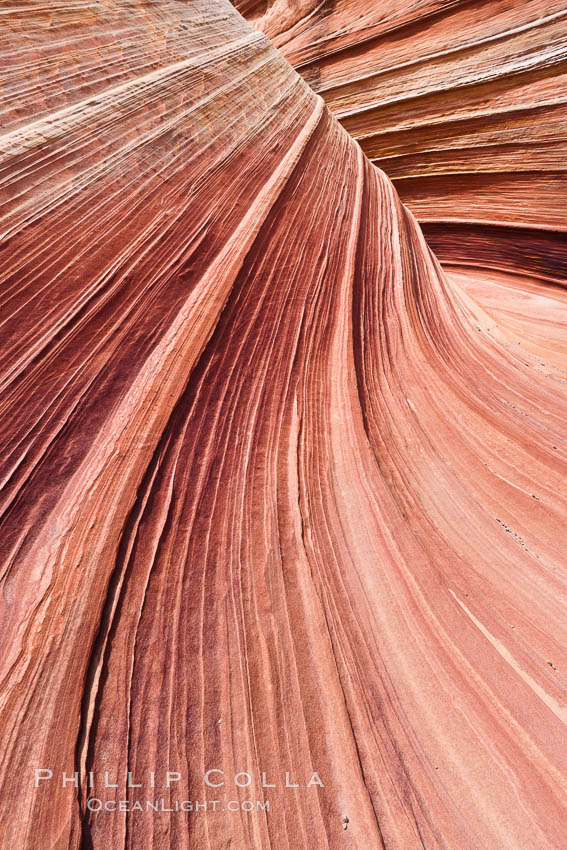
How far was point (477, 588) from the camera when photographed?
570 mm

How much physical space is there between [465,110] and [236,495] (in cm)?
184

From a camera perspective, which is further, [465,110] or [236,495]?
[465,110]

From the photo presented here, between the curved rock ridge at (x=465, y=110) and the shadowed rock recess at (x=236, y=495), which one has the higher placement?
the curved rock ridge at (x=465, y=110)

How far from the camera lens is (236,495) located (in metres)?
0.58

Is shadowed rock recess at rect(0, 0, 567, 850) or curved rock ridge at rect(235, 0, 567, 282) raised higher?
curved rock ridge at rect(235, 0, 567, 282)

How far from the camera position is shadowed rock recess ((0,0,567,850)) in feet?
1.32

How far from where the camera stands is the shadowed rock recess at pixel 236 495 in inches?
15.9

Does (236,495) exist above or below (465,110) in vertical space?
below

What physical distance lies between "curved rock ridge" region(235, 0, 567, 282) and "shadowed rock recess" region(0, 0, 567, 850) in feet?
2.77

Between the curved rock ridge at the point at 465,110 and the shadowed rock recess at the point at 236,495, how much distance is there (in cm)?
85

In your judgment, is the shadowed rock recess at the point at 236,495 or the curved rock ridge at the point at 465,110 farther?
the curved rock ridge at the point at 465,110

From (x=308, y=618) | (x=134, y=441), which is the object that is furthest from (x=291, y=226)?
(x=308, y=618)

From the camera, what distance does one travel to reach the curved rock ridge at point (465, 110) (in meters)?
1.49

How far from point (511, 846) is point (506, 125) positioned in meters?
2.00
